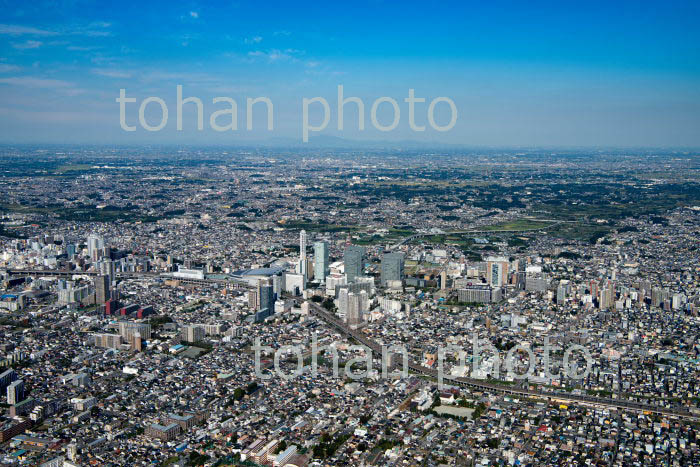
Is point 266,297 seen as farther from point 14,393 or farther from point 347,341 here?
point 14,393

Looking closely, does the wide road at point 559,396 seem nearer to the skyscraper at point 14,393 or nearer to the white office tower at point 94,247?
the skyscraper at point 14,393

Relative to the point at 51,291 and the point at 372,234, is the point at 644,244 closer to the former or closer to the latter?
the point at 372,234

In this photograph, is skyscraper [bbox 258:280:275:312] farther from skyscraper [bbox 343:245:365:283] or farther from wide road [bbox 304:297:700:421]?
wide road [bbox 304:297:700:421]

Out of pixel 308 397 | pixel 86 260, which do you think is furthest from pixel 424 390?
pixel 86 260

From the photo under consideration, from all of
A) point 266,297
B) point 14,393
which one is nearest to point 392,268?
point 266,297

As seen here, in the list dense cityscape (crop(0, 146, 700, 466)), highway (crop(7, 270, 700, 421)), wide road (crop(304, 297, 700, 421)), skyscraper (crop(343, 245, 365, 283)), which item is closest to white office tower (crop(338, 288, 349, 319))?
dense cityscape (crop(0, 146, 700, 466))
